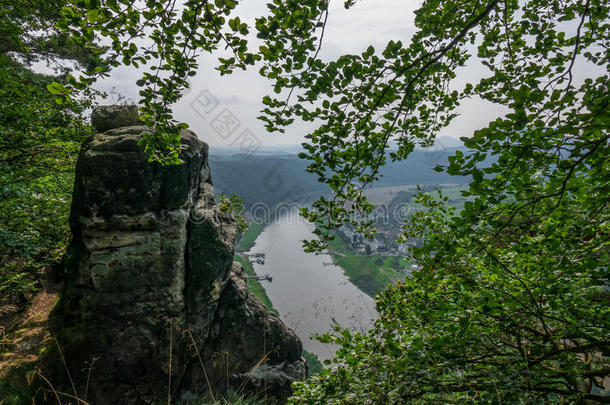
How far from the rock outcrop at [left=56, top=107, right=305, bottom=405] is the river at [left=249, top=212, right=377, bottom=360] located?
17.8m

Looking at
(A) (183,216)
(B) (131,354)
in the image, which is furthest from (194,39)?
(B) (131,354)

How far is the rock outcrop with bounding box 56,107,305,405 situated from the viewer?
687cm

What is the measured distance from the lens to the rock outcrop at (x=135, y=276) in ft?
22.5

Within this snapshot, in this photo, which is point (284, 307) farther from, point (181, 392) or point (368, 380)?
point (368, 380)

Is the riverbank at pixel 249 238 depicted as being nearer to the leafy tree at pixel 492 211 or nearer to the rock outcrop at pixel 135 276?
the rock outcrop at pixel 135 276

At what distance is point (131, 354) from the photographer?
7.11 meters

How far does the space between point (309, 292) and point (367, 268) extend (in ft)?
54.2

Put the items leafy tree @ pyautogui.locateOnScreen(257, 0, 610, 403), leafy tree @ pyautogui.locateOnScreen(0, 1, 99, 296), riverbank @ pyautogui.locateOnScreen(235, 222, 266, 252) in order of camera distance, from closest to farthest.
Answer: leafy tree @ pyautogui.locateOnScreen(257, 0, 610, 403), leafy tree @ pyautogui.locateOnScreen(0, 1, 99, 296), riverbank @ pyautogui.locateOnScreen(235, 222, 266, 252)

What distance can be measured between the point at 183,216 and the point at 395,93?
24.2ft

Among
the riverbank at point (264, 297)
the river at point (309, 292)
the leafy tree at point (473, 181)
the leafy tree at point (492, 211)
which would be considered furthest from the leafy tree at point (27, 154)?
the river at point (309, 292)

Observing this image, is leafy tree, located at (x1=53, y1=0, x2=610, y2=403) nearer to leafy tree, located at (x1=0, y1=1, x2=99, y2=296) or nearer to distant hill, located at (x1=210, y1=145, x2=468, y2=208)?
leafy tree, located at (x1=0, y1=1, x2=99, y2=296)

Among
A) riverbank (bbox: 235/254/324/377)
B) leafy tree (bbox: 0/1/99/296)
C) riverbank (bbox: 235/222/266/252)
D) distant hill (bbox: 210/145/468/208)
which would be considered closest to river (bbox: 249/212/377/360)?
riverbank (bbox: 235/254/324/377)

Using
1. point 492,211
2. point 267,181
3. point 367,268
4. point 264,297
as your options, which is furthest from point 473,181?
point 267,181

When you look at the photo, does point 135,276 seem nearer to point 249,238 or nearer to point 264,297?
point 264,297
